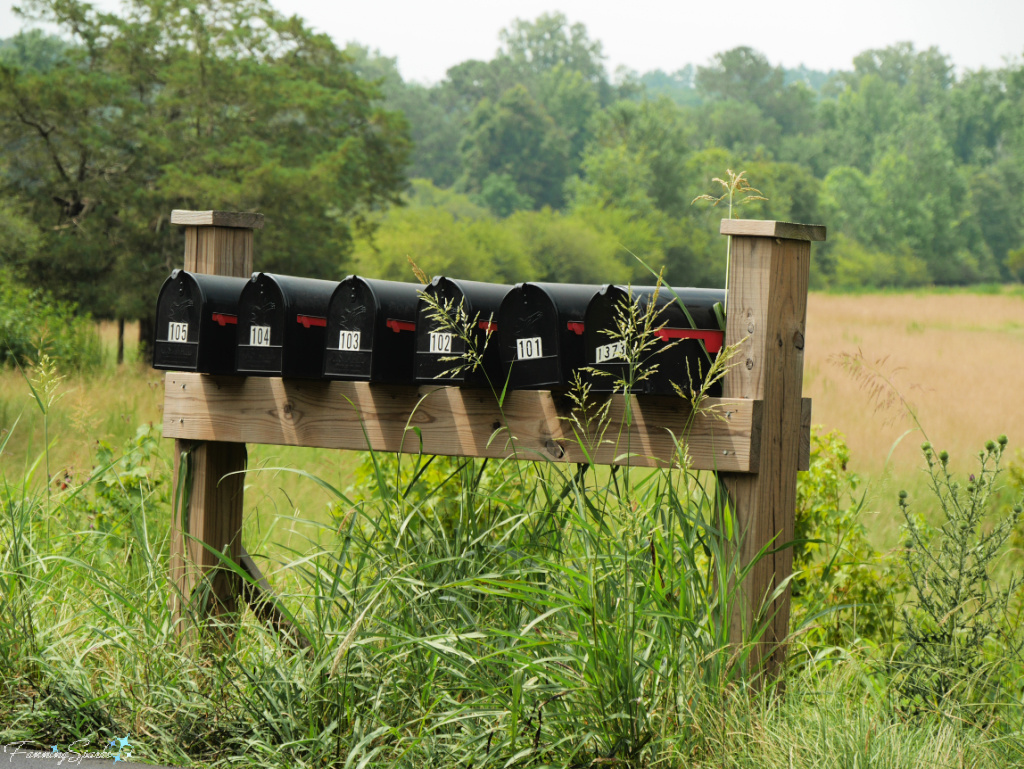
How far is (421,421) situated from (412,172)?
7230 cm

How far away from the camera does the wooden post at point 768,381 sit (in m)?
2.37

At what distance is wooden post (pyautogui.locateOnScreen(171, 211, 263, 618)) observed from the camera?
3.03m

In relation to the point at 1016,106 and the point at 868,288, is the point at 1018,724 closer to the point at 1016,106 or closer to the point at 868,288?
the point at 868,288

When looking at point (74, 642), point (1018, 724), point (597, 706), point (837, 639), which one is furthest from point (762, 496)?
point (74, 642)

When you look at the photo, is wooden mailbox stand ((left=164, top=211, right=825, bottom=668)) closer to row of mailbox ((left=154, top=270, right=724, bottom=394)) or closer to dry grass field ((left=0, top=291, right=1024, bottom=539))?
row of mailbox ((left=154, top=270, right=724, bottom=394))

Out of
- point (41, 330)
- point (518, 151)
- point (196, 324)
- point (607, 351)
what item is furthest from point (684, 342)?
point (518, 151)

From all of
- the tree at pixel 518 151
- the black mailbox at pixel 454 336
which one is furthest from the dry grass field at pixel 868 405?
the tree at pixel 518 151

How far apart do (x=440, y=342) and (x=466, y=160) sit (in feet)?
215

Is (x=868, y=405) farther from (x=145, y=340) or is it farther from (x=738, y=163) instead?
(x=738, y=163)

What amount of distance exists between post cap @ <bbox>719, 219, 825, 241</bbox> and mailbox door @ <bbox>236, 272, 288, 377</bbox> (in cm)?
126

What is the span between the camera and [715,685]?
2.19 meters

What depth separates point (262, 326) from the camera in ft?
9.34

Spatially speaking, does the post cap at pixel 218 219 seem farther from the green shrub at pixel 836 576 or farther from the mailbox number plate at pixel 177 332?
the green shrub at pixel 836 576

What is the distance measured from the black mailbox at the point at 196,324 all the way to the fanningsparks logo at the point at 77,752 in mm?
1049
